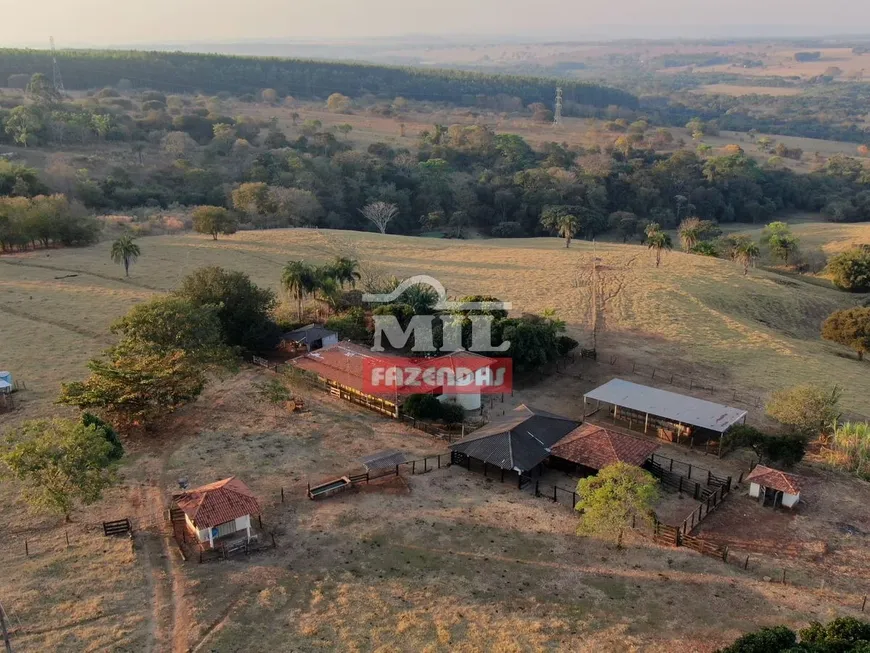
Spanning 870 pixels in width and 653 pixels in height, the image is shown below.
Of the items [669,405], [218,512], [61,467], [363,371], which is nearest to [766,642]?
[218,512]

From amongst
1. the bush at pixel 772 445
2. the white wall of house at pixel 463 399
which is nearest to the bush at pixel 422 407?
the white wall of house at pixel 463 399

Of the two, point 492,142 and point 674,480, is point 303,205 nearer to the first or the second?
point 492,142

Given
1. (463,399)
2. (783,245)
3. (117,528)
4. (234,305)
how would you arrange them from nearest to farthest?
(117,528) < (463,399) < (234,305) < (783,245)

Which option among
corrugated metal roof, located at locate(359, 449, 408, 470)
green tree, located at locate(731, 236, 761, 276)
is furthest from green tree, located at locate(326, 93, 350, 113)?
corrugated metal roof, located at locate(359, 449, 408, 470)

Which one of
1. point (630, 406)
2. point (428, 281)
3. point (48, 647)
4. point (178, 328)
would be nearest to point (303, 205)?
point (428, 281)

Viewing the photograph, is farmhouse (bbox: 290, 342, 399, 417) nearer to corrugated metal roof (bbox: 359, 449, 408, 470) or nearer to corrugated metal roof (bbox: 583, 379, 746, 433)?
corrugated metal roof (bbox: 359, 449, 408, 470)

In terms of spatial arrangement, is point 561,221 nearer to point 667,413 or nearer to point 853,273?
point 853,273
